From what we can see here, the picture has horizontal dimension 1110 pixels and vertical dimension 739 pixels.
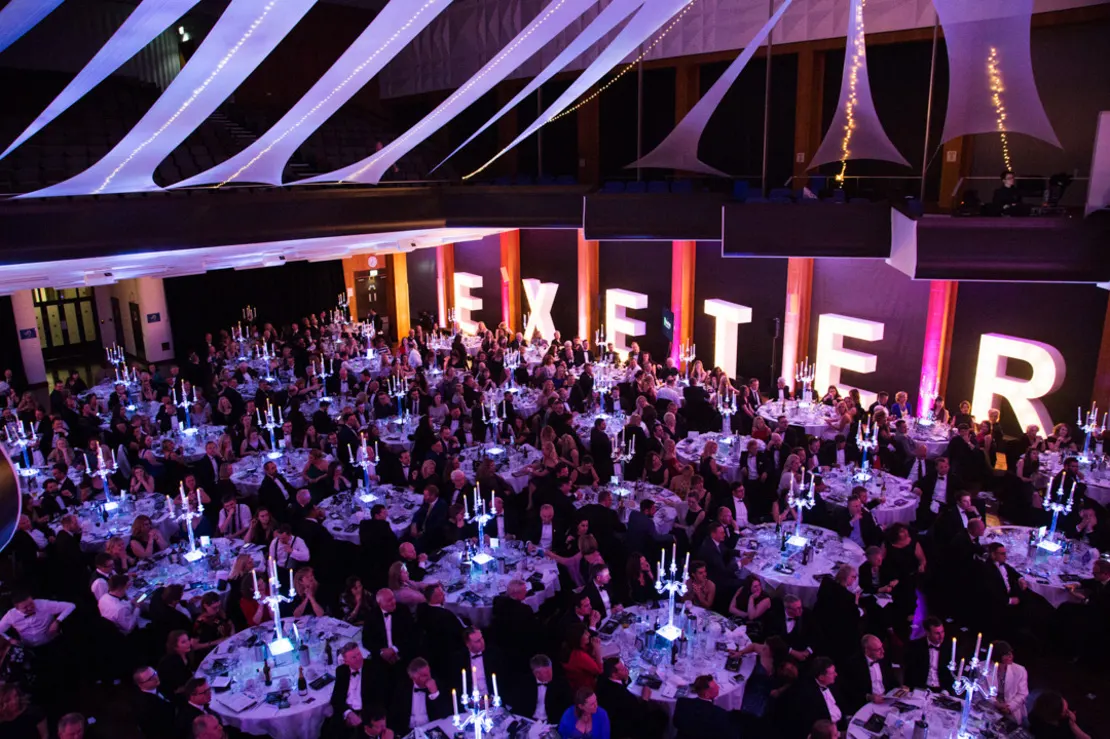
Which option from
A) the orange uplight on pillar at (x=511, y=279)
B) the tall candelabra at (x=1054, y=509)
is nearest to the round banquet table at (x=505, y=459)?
the tall candelabra at (x=1054, y=509)

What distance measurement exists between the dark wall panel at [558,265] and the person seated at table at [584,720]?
1364 centimetres

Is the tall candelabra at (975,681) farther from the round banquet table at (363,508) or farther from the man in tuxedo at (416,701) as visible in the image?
the round banquet table at (363,508)

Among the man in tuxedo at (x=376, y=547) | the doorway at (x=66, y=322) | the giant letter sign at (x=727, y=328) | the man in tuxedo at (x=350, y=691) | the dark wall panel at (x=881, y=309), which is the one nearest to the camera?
the man in tuxedo at (x=350, y=691)

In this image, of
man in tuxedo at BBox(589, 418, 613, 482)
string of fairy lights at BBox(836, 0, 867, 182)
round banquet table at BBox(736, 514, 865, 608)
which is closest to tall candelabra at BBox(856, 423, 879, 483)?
round banquet table at BBox(736, 514, 865, 608)

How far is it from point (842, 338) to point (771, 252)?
294cm

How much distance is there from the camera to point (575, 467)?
8.73 m

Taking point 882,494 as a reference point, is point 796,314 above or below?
above

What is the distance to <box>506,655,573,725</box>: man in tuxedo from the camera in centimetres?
500

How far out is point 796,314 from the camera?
14.2 metres

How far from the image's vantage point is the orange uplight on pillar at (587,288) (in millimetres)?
17156

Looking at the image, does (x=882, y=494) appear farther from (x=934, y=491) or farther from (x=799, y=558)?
(x=799, y=558)

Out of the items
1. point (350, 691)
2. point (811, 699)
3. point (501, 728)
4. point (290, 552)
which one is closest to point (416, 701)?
point (350, 691)

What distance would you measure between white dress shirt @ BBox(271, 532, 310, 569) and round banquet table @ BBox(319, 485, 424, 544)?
2.20 feet

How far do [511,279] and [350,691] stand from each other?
14.3 metres
